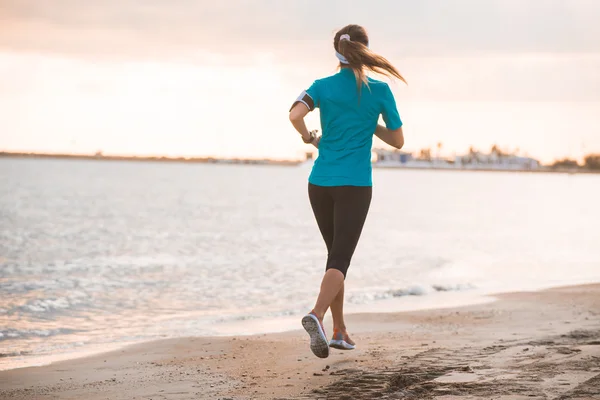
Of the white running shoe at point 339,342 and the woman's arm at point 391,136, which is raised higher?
the woman's arm at point 391,136

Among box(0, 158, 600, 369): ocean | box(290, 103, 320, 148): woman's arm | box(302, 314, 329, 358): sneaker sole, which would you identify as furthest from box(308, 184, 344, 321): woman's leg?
box(0, 158, 600, 369): ocean

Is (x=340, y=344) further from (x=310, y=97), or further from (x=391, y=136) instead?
(x=310, y=97)

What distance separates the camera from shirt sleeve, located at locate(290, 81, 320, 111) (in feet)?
17.8

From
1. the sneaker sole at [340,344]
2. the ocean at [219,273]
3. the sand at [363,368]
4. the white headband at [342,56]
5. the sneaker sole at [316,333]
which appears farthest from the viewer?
the ocean at [219,273]

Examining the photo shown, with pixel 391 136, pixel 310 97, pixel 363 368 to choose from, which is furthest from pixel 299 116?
pixel 363 368

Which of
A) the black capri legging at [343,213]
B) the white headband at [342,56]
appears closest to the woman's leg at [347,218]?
the black capri legging at [343,213]

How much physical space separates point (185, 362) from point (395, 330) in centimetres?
264

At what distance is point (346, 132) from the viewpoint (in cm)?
552

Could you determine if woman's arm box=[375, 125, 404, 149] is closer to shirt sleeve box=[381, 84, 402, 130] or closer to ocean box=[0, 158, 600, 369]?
shirt sleeve box=[381, 84, 402, 130]

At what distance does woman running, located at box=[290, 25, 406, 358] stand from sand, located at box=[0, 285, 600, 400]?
0.53 metres

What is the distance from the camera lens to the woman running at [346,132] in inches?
215

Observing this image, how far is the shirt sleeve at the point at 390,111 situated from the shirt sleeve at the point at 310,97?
0.43m

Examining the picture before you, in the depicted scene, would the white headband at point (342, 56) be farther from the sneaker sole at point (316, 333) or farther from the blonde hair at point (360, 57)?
the sneaker sole at point (316, 333)

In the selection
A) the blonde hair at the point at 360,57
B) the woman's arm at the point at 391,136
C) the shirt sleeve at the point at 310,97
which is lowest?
the woman's arm at the point at 391,136
